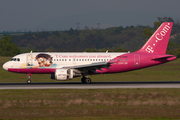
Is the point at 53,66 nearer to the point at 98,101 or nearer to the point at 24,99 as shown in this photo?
the point at 24,99

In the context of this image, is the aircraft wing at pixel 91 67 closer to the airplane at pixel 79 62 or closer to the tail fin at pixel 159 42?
the airplane at pixel 79 62

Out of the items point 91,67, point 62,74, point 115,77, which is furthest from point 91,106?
point 115,77

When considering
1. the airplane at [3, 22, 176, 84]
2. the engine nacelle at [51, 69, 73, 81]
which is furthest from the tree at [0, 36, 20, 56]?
the engine nacelle at [51, 69, 73, 81]

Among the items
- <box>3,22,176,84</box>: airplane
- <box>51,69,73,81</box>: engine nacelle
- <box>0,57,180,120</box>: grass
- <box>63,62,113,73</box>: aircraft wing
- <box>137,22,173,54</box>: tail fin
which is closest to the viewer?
<box>0,57,180,120</box>: grass

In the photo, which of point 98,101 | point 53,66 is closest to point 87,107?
point 98,101

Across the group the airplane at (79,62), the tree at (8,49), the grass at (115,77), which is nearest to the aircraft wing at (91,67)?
the airplane at (79,62)

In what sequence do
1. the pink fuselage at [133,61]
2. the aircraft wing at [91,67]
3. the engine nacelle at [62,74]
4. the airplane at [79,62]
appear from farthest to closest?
the pink fuselage at [133,61]
the airplane at [79,62]
the aircraft wing at [91,67]
the engine nacelle at [62,74]

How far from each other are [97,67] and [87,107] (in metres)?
15.9

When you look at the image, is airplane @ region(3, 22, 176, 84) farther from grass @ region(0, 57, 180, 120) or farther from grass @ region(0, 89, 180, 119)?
grass @ region(0, 57, 180, 120)

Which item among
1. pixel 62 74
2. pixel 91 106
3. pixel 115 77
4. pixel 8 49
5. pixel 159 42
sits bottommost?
pixel 91 106

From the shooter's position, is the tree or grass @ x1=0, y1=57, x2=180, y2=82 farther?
the tree

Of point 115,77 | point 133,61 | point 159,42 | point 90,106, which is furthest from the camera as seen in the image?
point 115,77

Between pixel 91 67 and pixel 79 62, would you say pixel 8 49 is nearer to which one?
pixel 79 62

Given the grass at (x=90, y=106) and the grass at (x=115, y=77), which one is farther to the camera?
the grass at (x=115, y=77)
